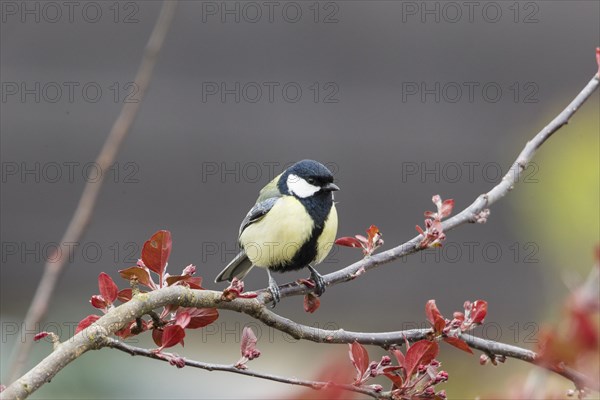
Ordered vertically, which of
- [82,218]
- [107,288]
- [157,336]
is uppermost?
[82,218]

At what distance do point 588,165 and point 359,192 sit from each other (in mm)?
2294

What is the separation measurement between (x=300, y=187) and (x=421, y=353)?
1542 mm

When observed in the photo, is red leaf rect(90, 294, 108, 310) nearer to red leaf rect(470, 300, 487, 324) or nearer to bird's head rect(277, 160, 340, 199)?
red leaf rect(470, 300, 487, 324)

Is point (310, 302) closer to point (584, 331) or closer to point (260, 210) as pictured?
point (260, 210)

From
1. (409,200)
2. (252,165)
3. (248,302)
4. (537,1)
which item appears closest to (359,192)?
(409,200)

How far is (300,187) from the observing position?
3191 millimetres

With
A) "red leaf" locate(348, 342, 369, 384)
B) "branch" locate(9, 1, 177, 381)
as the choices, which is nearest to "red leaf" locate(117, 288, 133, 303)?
"branch" locate(9, 1, 177, 381)

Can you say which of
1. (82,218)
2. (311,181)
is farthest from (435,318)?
(311,181)

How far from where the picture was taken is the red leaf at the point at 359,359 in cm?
173

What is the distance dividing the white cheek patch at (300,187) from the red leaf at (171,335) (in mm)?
1530

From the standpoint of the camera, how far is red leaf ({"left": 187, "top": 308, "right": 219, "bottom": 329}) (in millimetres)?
A: 1734

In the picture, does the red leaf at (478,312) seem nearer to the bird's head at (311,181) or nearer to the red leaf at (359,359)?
the red leaf at (359,359)

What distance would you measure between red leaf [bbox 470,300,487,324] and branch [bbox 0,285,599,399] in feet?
0.15

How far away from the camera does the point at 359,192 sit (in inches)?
205
